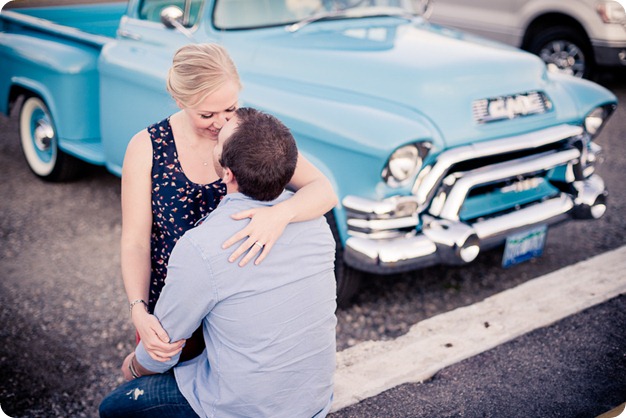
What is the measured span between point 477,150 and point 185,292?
1.98 metres

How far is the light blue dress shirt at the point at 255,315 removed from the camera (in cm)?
158

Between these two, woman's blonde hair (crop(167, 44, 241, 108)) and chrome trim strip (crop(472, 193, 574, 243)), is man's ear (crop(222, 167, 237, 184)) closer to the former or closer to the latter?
woman's blonde hair (crop(167, 44, 241, 108))

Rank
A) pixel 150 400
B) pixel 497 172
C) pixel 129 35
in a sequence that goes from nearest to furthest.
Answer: pixel 150 400, pixel 497 172, pixel 129 35

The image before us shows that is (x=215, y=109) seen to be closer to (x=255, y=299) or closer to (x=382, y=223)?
(x=255, y=299)

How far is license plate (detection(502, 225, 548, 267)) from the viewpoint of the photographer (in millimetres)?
3326

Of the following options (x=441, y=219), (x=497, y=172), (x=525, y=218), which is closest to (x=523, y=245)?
(x=525, y=218)

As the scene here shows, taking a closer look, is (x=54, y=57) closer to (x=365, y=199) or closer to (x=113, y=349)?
(x=113, y=349)

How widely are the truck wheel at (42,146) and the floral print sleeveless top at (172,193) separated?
2.98m

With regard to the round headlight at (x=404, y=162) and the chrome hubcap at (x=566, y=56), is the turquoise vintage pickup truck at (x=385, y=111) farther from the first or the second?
the chrome hubcap at (x=566, y=56)

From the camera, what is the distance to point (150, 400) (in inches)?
72.3

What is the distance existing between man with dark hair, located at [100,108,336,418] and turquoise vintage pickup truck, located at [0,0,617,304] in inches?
50.8

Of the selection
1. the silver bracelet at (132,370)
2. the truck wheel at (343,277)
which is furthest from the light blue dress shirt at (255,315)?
the truck wheel at (343,277)

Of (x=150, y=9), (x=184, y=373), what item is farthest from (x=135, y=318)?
(x=150, y=9)

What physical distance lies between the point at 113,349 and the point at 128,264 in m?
1.16
